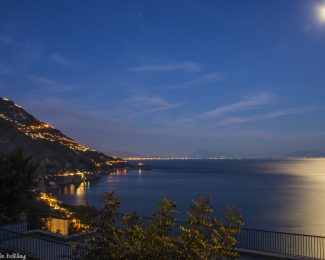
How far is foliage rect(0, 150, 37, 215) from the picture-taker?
18.1 m

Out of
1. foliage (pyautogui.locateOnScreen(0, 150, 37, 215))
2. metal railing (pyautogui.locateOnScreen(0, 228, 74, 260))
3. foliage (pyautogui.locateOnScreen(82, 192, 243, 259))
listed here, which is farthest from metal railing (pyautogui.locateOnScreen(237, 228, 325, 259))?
foliage (pyautogui.locateOnScreen(82, 192, 243, 259))

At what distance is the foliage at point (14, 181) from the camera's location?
1809 cm

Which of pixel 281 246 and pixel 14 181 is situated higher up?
pixel 14 181

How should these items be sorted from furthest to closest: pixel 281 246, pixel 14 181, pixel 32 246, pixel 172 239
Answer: pixel 281 246
pixel 14 181
pixel 32 246
pixel 172 239

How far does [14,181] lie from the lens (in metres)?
18.6

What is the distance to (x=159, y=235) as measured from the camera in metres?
6.73

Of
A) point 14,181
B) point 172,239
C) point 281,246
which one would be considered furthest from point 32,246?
point 281,246

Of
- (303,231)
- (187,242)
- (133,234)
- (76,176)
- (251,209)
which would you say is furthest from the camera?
(76,176)

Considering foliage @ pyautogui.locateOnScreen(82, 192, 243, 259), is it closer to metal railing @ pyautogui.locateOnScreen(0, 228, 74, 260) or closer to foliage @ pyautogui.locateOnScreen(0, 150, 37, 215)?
metal railing @ pyautogui.locateOnScreen(0, 228, 74, 260)

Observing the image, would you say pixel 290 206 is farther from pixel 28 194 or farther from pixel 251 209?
pixel 28 194

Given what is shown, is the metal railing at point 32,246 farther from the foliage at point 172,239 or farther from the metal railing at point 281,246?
the metal railing at point 281,246

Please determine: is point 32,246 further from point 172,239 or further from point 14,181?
point 172,239

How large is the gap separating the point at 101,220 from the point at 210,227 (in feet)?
7.02

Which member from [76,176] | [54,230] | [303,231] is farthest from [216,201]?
[76,176]
